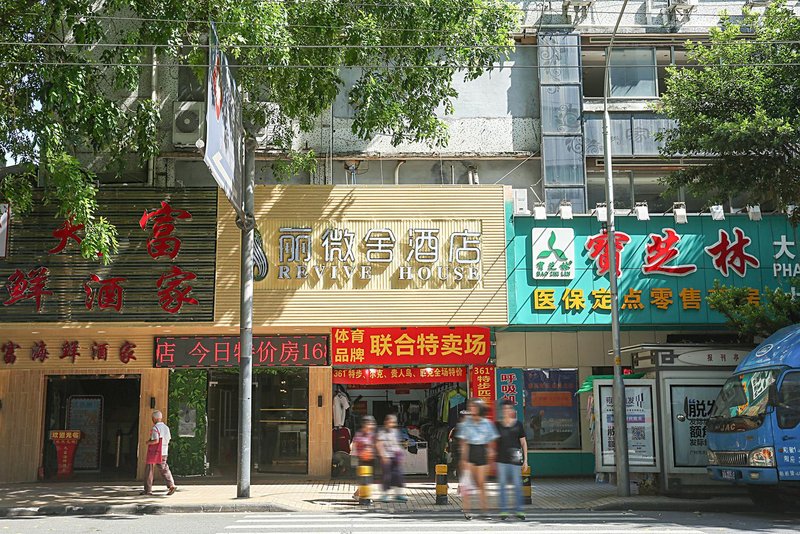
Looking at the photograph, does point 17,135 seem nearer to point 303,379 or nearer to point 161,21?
point 161,21

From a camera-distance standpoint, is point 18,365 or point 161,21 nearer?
point 161,21

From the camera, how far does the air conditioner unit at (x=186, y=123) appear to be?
806 inches

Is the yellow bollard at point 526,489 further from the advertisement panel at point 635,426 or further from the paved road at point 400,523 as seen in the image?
the advertisement panel at point 635,426

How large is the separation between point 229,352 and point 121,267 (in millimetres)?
3715

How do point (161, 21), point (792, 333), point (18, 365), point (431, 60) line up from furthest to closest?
1. point (18, 365)
2. point (431, 60)
3. point (161, 21)
4. point (792, 333)

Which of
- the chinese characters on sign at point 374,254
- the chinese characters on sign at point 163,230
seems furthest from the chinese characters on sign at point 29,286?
the chinese characters on sign at point 374,254

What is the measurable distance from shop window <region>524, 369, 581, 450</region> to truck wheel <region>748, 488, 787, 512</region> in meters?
6.94

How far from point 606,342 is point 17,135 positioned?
49.9 ft

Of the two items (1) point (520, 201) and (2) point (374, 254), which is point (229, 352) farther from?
(1) point (520, 201)

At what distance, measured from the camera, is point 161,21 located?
15.9 m

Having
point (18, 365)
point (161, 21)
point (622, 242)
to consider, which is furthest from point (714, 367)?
point (18, 365)

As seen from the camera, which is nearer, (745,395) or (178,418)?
(745,395)

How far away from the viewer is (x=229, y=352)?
814 inches

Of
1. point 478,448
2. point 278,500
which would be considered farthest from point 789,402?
point 278,500
